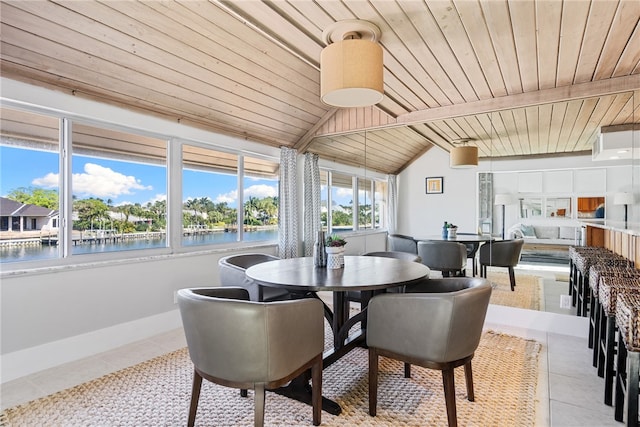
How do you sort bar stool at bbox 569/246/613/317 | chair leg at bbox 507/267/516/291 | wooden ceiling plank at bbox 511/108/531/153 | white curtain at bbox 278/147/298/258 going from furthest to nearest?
white curtain at bbox 278/147/298/258
chair leg at bbox 507/267/516/291
wooden ceiling plank at bbox 511/108/531/153
bar stool at bbox 569/246/613/317

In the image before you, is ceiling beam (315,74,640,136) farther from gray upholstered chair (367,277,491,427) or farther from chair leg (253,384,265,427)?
chair leg (253,384,265,427)

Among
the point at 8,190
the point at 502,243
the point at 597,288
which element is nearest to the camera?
the point at 597,288

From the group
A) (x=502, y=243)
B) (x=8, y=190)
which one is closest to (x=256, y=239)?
(x=8, y=190)

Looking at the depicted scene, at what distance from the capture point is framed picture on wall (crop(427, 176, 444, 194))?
12.6ft

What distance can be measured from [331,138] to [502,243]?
2.49m

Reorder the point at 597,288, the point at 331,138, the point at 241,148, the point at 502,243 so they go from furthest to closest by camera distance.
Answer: the point at 331,138 < the point at 241,148 < the point at 502,243 < the point at 597,288

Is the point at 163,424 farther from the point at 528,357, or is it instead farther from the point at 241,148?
the point at 241,148

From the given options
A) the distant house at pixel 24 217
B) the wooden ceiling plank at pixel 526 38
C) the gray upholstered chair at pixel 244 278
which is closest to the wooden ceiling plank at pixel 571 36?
the wooden ceiling plank at pixel 526 38

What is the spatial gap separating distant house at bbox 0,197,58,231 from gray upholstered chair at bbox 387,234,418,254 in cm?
333

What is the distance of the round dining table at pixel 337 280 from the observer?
72.9 inches

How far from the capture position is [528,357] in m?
2.65

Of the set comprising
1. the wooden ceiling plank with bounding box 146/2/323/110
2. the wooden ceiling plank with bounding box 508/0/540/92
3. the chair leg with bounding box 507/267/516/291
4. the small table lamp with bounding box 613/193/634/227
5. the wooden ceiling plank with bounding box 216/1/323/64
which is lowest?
the chair leg with bounding box 507/267/516/291

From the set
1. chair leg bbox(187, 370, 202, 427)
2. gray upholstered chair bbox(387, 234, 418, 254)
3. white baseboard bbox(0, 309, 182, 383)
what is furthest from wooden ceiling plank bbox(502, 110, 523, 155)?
white baseboard bbox(0, 309, 182, 383)

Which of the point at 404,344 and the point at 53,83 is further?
the point at 53,83
